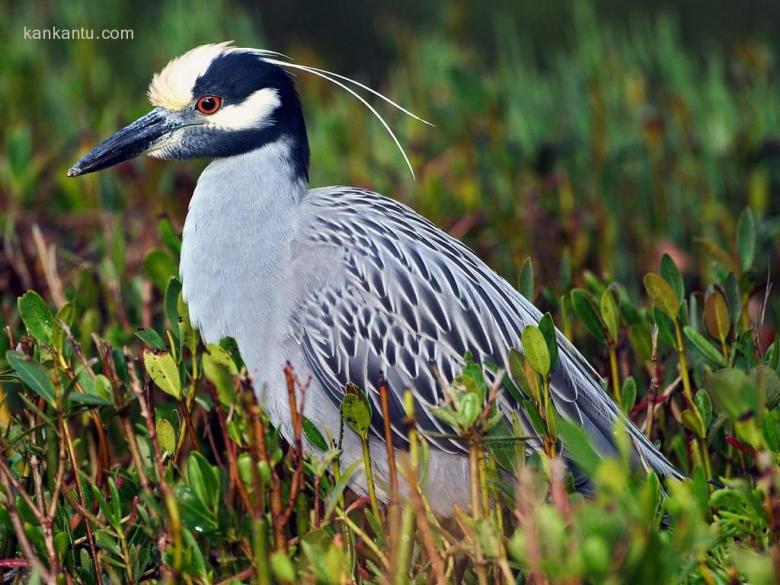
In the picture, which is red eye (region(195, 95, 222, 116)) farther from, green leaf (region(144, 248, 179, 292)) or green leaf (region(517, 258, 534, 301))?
green leaf (region(517, 258, 534, 301))

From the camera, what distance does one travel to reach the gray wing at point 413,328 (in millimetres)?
3111

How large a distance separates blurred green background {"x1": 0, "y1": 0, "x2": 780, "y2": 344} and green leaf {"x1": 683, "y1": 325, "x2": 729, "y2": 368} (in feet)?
2.71

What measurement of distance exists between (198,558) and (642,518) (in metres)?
0.93

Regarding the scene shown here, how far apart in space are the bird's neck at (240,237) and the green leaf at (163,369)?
0.64 m

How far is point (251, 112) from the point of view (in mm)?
3451

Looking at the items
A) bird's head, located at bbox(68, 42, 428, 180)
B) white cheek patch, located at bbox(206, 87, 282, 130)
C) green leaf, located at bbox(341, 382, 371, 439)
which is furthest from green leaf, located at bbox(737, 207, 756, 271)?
green leaf, located at bbox(341, 382, 371, 439)

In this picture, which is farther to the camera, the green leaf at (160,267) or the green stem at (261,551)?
the green leaf at (160,267)

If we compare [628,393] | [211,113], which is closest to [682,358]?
[628,393]

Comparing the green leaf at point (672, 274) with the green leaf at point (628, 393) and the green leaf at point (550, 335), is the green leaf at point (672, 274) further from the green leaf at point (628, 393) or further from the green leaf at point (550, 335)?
the green leaf at point (550, 335)

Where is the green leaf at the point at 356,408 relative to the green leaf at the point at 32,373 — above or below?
below

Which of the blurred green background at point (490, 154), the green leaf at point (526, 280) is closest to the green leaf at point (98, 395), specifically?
the blurred green background at point (490, 154)

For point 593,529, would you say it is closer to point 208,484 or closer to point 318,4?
point 208,484

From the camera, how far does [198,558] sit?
224 cm

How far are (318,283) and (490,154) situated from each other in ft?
7.81
